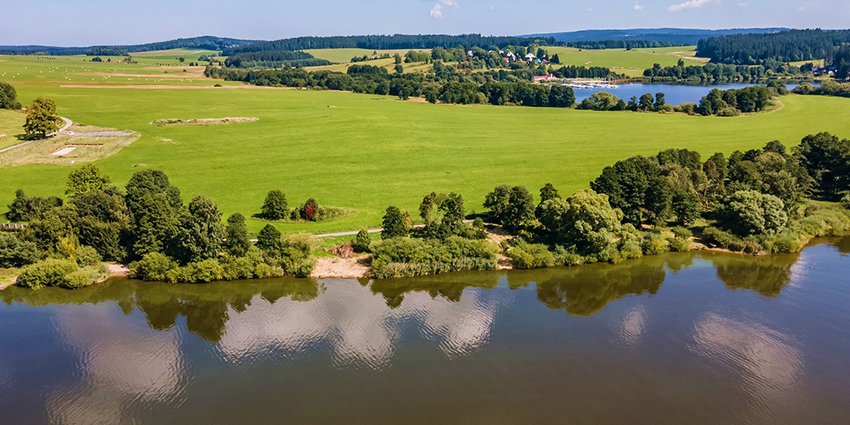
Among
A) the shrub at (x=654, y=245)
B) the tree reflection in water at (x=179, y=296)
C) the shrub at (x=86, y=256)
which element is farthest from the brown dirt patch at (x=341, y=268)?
the shrub at (x=654, y=245)

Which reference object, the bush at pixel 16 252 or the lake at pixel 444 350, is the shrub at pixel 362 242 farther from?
the bush at pixel 16 252

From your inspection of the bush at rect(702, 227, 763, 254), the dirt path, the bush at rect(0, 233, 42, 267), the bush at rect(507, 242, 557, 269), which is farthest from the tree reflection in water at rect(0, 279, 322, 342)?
the dirt path

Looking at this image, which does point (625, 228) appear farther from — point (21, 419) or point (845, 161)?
point (21, 419)

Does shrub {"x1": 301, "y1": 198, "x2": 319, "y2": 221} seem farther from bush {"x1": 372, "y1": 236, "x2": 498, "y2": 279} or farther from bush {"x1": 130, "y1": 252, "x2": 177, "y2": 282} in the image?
bush {"x1": 130, "y1": 252, "x2": 177, "y2": 282}

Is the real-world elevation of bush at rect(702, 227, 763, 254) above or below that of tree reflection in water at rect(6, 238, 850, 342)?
above

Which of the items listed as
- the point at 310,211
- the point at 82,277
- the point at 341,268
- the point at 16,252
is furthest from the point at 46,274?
the point at 341,268

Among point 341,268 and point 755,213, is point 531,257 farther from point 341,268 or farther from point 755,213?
point 755,213
